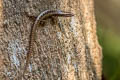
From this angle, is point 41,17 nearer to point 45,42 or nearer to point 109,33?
point 45,42

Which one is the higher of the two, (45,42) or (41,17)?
(41,17)

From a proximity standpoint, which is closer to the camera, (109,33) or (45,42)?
(45,42)

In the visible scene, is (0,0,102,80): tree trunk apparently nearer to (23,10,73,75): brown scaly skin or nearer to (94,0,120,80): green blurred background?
(23,10,73,75): brown scaly skin

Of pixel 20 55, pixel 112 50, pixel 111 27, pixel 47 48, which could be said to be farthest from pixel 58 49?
pixel 111 27

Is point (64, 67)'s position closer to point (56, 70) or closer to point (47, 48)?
point (56, 70)

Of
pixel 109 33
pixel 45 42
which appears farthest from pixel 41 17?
pixel 109 33

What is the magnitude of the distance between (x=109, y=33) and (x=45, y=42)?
2.52m

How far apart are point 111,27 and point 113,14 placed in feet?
1.39

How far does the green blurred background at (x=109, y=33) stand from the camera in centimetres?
429

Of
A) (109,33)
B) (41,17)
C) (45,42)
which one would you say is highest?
(41,17)

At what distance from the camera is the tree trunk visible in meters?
2.61

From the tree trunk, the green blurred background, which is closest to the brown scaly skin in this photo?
the tree trunk

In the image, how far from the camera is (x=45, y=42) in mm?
2684

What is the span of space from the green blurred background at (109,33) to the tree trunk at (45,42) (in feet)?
3.96
